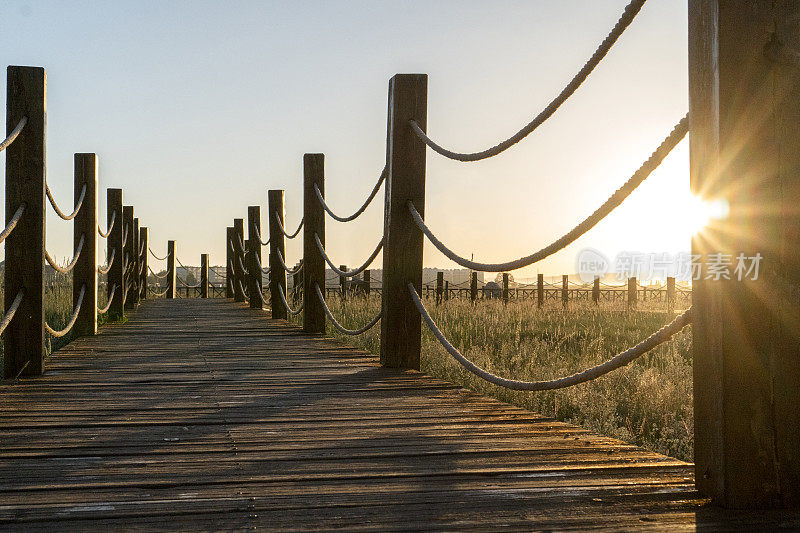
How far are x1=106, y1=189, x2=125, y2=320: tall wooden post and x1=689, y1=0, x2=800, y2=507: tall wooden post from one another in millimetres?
7963

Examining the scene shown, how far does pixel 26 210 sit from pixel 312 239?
131 inches

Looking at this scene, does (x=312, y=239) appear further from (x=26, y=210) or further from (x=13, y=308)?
(x=13, y=308)

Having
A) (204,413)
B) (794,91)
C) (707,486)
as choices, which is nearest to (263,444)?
(204,413)

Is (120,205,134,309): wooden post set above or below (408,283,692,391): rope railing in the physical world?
above

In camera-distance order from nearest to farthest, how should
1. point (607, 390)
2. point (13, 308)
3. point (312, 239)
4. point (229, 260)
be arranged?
1. point (13, 308)
2. point (607, 390)
3. point (312, 239)
4. point (229, 260)

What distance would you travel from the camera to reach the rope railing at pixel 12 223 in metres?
3.66

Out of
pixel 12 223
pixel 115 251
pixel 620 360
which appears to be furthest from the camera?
pixel 115 251

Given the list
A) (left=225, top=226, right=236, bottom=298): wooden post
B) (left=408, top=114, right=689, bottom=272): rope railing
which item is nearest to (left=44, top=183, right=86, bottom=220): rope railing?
(left=408, top=114, right=689, bottom=272): rope railing

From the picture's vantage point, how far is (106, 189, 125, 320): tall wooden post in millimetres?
8680

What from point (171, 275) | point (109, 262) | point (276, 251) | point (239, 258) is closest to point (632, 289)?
point (239, 258)

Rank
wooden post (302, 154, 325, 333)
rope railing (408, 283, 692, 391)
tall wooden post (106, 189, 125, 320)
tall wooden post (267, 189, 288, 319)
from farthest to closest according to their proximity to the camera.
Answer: tall wooden post (267, 189, 288, 319) → tall wooden post (106, 189, 125, 320) → wooden post (302, 154, 325, 333) → rope railing (408, 283, 692, 391)

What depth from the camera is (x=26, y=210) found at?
4.07 meters

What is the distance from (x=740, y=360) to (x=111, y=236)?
8193 mm

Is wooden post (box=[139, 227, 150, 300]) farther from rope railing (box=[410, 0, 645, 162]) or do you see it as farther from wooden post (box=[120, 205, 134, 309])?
rope railing (box=[410, 0, 645, 162])
